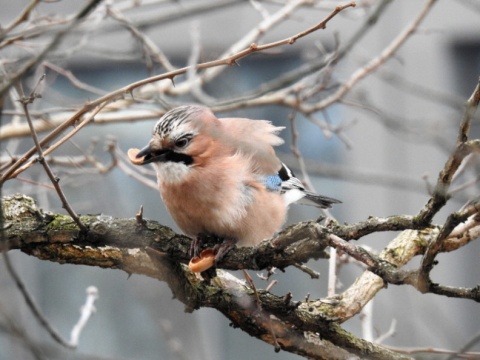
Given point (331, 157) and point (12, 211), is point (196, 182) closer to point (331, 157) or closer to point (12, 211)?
point (12, 211)

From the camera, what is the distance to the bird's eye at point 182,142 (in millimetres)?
4136

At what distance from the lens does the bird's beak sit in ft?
13.0

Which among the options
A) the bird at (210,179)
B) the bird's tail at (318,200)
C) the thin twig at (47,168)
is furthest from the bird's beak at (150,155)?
the bird's tail at (318,200)

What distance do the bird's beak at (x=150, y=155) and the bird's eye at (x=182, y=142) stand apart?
0.08 m

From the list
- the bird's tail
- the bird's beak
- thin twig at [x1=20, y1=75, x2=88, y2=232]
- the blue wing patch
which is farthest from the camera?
the bird's tail

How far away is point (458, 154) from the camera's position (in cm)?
259

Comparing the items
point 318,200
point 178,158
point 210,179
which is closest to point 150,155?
point 178,158

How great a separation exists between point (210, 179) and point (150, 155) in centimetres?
36

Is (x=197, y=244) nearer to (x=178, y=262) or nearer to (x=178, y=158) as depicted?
(x=178, y=262)

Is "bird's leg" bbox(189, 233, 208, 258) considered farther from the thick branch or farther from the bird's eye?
the bird's eye

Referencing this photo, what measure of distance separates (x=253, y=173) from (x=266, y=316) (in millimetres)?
1187

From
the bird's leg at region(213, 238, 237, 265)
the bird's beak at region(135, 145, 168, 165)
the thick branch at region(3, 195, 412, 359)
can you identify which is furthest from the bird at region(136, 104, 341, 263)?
the thick branch at region(3, 195, 412, 359)

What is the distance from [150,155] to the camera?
404cm

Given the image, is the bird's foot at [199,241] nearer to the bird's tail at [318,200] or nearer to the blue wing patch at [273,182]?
the blue wing patch at [273,182]
